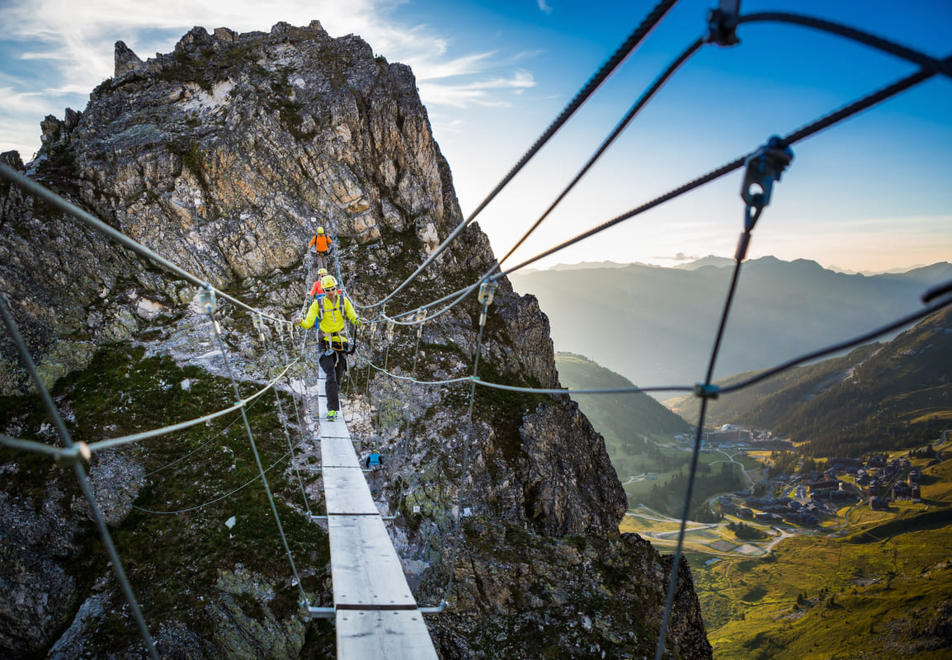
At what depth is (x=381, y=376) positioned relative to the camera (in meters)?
20.0


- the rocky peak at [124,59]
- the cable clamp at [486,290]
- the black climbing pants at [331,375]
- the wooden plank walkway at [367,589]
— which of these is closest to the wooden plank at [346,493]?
the wooden plank walkway at [367,589]

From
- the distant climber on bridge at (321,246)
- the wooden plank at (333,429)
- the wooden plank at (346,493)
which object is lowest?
the wooden plank at (346,493)

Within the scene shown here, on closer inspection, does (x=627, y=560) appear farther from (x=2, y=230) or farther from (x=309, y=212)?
(x=2, y=230)

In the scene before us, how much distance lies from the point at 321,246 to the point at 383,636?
726 inches

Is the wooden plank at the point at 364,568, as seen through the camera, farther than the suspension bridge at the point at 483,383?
Yes

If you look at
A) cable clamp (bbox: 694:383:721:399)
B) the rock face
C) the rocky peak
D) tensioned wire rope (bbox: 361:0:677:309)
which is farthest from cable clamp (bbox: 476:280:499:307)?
the rocky peak

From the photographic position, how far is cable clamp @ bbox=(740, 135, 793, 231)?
3254 mm

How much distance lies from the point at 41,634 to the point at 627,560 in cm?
1633

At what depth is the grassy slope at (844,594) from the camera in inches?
3752

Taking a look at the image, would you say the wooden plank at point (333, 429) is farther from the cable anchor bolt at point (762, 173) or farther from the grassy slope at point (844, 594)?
the grassy slope at point (844, 594)

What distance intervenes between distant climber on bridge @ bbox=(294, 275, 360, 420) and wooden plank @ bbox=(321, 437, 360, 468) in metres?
1.15

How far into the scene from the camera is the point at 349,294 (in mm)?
23547

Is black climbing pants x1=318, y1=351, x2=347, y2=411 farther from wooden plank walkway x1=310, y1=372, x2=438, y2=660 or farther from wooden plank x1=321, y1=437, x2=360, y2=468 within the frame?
wooden plank walkway x1=310, y1=372, x2=438, y2=660

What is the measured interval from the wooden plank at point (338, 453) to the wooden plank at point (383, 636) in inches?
162
